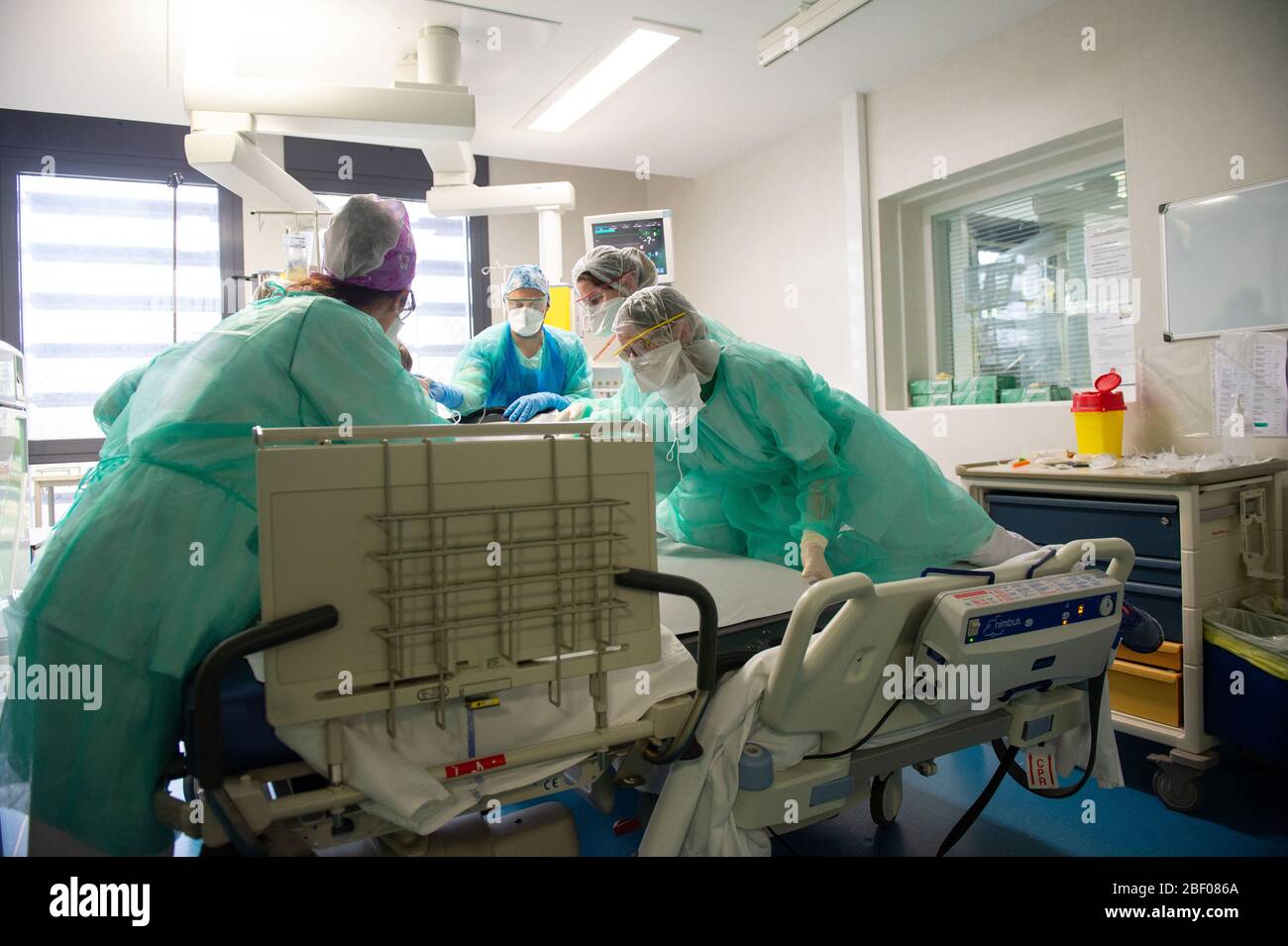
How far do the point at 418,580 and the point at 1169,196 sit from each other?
122 inches

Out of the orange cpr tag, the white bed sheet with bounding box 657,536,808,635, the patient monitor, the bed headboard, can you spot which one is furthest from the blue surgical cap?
the orange cpr tag

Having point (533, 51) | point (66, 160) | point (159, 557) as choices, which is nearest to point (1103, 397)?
point (533, 51)

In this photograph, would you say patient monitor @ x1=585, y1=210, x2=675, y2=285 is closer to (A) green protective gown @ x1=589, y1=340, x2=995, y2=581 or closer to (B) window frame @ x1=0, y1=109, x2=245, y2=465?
(A) green protective gown @ x1=589, y1=340, x2=995, y2=581

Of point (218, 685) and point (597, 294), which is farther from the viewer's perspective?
Answer: point (597, 294)

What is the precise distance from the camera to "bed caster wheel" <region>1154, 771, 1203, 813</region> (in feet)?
7.62

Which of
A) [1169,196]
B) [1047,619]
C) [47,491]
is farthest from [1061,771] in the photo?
[47,491]

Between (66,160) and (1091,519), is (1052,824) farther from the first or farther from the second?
(66,160)

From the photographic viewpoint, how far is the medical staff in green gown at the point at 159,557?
1.30 m

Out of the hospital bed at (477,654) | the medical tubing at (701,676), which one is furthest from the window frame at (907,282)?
the medical tubing at (701,676)

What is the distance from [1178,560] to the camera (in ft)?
8.23

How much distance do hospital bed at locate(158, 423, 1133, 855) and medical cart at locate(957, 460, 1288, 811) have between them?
3.95ft

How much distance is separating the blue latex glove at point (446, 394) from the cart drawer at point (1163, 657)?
2.41 metres

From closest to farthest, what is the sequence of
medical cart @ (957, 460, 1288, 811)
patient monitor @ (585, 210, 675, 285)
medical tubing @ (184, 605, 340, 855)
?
medical tubing @ (184, 605, 340, 855), medical cart @ (957, 460, 1288, 811), patient monitor @ (585, 210, 675, 285)

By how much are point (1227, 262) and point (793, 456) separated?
6.25ft
